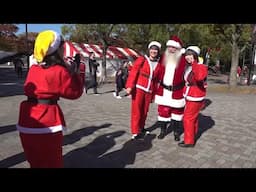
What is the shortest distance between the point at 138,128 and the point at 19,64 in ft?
65.1

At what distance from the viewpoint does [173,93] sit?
468cm

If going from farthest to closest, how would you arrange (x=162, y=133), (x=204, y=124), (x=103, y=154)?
(x=204, y=124) → (x=162, y=133) → (x=103, y=154)

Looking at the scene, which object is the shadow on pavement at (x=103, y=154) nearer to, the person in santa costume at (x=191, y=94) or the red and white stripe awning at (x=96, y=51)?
the person in santa costume at (x=191, y=94)

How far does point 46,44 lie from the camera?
2.35 m

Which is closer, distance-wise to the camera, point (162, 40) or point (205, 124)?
point (205, 124)

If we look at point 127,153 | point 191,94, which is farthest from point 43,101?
point 191,94

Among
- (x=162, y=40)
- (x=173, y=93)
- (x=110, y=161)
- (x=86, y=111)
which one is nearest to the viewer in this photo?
(x=110, y=161)

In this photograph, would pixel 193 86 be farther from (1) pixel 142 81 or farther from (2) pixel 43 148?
(2) pixel 43 148

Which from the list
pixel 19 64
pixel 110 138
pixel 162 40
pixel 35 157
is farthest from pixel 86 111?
pixel 162 40

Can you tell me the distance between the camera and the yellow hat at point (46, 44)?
2361 mm

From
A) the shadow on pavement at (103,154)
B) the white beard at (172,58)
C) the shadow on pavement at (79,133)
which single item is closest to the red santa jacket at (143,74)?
the white beard at (172,58)

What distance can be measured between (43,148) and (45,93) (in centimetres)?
51
